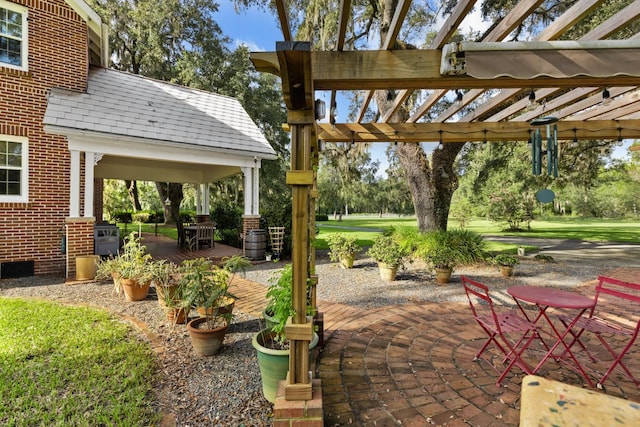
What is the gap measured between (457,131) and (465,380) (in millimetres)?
4579

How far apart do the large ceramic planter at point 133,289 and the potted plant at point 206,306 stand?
1.90 m

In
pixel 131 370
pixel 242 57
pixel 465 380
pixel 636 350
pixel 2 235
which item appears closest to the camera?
pixel 465 380

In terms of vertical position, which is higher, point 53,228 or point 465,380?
point 53,228

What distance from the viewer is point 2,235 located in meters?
6.47

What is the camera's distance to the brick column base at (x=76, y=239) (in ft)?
20.8

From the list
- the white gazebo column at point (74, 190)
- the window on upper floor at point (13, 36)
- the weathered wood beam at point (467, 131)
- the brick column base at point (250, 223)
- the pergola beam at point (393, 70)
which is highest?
the window on upper floor at point (13, 36)

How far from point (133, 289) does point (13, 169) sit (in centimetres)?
467

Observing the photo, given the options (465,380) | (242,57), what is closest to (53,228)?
(465,380)

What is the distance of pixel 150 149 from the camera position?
757 cm

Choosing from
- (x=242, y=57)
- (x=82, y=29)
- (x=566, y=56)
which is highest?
(x=242, y=57)

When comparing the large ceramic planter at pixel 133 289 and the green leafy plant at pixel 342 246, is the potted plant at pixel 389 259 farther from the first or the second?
the large ceramic planter at pixel 133 289

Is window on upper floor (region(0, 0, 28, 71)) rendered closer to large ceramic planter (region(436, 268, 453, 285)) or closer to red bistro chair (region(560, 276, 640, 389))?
large ceramic planter (region(436, 268, 453, 285))

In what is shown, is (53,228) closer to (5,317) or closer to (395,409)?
(5,317)

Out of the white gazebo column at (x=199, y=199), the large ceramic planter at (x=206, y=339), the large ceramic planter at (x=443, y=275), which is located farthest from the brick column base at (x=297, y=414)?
the white gazebo column at (x=199, y=199)
